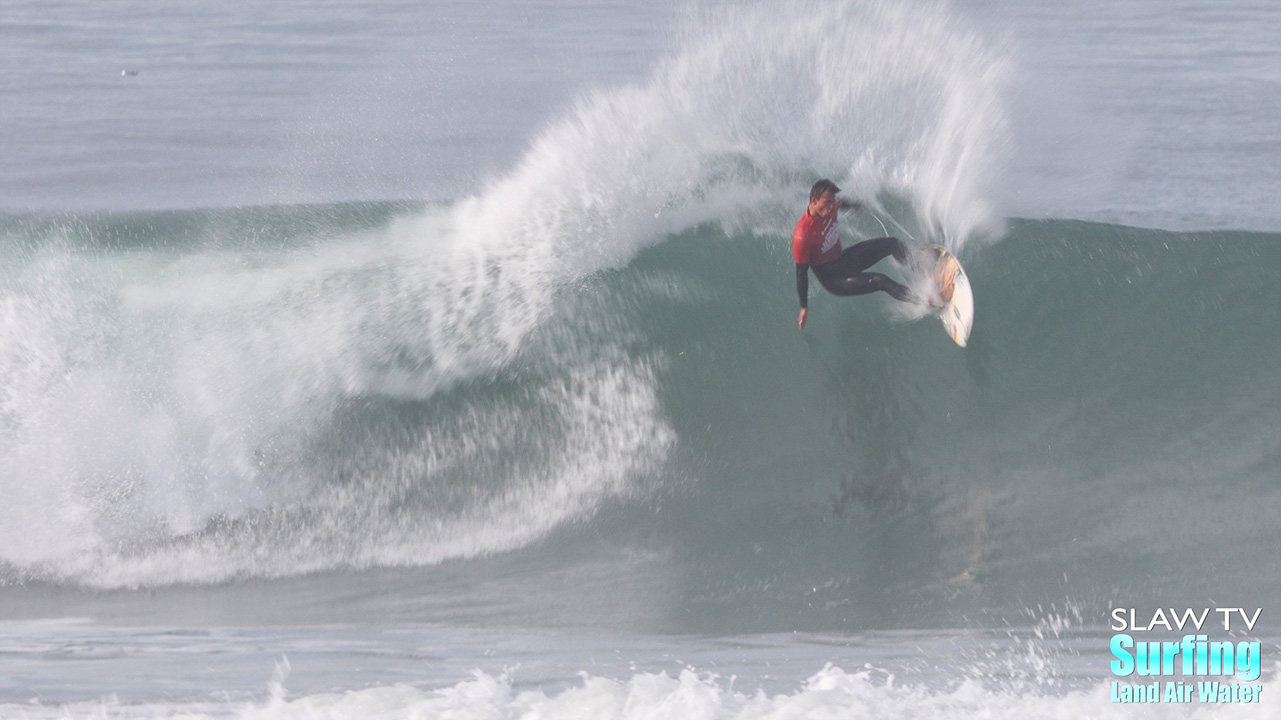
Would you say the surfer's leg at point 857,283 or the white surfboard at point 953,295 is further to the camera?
the white surfboard at point 953,295

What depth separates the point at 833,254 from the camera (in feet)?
22.0

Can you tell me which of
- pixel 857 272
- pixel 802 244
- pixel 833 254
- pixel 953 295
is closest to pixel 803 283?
pixel 802 244

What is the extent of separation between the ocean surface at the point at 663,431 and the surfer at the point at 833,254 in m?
0.46

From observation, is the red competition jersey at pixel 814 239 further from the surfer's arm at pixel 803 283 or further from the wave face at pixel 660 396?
the wave face at pixel 660 396

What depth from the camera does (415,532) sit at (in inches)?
252

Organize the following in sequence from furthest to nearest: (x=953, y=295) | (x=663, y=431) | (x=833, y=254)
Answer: (x=953, y=295) < (x=663, y=431) < (x=833, y=254)

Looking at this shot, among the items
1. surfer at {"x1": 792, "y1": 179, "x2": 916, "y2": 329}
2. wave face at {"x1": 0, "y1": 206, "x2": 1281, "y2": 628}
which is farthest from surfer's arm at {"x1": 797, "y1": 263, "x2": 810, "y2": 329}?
wave face at {"x1": 0, "y1": 206, "x2": 1281, "y2": 628}

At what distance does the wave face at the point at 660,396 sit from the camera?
19.9 ft

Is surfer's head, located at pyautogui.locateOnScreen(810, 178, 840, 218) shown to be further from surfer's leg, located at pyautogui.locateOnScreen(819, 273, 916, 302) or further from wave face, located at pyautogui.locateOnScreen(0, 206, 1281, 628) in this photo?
wave face, located at pyautogui.locateOnScreen(0, 206, 1281, 628)

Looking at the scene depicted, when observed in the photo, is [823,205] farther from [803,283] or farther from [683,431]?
[683,431]

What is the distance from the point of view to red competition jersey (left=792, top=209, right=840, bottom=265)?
256 inches

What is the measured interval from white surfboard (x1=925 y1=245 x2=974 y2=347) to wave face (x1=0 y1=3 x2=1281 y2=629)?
17cm

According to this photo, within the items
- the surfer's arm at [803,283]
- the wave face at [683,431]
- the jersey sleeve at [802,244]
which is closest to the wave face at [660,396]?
the wave face at [683,431]

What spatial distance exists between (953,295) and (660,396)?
1.79 metres
